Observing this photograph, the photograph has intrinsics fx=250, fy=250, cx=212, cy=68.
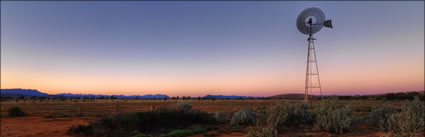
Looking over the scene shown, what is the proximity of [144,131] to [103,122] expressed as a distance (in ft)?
6.96

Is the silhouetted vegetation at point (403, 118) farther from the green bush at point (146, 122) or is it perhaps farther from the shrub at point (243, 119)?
the green bush at point (146, 122)

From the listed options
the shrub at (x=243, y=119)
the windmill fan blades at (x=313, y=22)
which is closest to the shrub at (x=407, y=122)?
the shrub at (x=243, y=119)

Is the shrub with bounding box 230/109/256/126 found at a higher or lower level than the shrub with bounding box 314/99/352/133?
lower

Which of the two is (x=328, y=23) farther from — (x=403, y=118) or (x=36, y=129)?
(x=36, y=129)

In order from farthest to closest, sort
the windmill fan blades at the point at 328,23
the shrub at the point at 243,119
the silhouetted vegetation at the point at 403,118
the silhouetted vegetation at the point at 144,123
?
the windmill fan blades at the point at 328,23, the shrub at the point at 243,119, the silhouetted vegetation at the point at 144,123, the silhouetted vegetation at the point at 403,118

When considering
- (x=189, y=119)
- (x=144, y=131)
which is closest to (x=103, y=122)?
(x=144, y=131)

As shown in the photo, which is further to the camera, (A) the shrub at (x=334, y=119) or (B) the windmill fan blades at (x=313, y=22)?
(B) the windmill fan blades at (x=313, y=22)

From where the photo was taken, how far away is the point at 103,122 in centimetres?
1288

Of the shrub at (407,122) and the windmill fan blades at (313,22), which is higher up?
the windmill fan blades at (313,22)

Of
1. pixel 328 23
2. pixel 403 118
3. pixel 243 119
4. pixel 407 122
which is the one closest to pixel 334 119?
pixel 403 118

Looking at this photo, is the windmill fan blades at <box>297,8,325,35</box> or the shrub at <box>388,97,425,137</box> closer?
the shrub at <box>388,97,425,137</box>

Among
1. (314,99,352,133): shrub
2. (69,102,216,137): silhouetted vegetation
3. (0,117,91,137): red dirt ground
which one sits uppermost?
(314,99,352,133): shrub

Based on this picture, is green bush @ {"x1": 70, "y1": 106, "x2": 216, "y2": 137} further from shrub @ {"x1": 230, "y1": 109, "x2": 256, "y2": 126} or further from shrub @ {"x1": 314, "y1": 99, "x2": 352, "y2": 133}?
shrub @ {"x1": 314, "y1": 99, "x2": 352, "y2": 133}

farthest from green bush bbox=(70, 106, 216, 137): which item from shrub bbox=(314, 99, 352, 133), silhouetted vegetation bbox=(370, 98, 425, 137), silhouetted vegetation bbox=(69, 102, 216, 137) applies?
silhouetted vegetation bbox=(370, 98, 425, 137)
